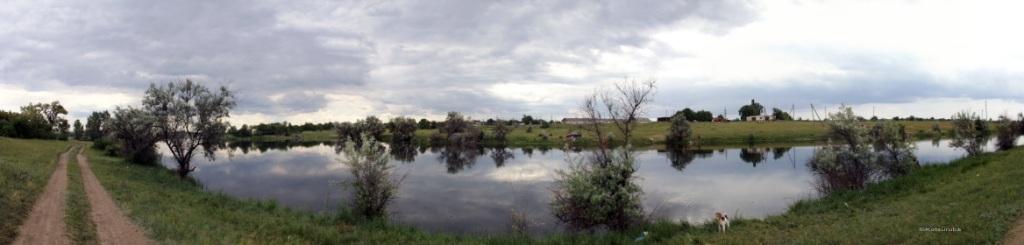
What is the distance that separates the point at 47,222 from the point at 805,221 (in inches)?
1051

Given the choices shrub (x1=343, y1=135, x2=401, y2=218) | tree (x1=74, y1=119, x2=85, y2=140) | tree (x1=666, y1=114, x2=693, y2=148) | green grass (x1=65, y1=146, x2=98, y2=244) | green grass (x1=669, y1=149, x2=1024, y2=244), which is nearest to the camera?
green grass (x1=669, y1=149, x2=1024, y2=244)

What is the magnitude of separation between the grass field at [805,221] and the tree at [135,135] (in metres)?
25.4

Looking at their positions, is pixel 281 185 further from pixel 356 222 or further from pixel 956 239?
pixel 956 239

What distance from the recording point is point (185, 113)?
47.6 metres

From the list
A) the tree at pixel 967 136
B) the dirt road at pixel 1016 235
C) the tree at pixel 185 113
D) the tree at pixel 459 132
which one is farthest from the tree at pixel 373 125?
the dirt road at pixel 1016 235

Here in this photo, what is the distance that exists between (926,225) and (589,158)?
1069 centimetres

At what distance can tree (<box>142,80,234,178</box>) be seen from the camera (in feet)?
156

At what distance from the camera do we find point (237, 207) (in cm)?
2791

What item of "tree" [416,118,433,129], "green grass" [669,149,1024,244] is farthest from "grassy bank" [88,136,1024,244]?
"tree" [416,118,433,129]

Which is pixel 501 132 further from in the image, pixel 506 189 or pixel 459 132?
pixel 506 189

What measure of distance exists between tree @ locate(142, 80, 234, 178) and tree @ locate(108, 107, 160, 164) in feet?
12.5

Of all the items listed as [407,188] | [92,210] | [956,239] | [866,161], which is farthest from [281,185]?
[956,239]

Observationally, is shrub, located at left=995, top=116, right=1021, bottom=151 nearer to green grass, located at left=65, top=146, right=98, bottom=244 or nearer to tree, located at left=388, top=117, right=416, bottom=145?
green grass, located at left=65, top=146, right=98, bottom=244

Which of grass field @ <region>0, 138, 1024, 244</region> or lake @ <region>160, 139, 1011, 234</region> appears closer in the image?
grass field @ <region>0, 138, 1024, 244</region>
